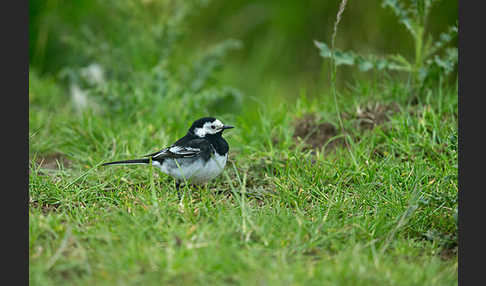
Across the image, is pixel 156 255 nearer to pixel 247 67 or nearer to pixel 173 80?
pixel 173 80

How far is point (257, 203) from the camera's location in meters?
4.54

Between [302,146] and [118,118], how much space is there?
2.32m

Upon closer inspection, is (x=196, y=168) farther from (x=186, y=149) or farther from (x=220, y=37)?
(x=220, y=37)

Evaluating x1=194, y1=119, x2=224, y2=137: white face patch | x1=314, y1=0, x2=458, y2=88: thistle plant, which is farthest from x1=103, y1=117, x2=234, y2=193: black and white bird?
x1=314, y1=0, x2=458, y2=88: thistle plant

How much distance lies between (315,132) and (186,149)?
5.60 feet

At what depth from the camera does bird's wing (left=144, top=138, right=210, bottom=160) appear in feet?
15.4

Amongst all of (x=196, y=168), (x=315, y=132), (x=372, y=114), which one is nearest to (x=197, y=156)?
(x=196, y=168)

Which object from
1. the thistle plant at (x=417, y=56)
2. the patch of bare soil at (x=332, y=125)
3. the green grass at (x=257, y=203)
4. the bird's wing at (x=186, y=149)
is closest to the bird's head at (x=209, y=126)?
the bird's wing at (x=186, y=149)

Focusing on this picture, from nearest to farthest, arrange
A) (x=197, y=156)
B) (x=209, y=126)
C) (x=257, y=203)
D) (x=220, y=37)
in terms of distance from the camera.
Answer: (x=257, y=203) → (x=197, y=156) → (x=209, y=126) → (x=220, y=37)

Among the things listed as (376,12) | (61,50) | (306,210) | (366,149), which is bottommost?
(306,210)

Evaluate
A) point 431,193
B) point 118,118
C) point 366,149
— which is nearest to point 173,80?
point 118,118

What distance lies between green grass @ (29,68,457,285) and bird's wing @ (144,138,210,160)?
248mm

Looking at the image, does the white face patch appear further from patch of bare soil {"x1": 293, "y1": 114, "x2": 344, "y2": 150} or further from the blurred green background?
the blurred green background

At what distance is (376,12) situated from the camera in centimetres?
877
